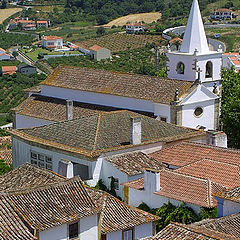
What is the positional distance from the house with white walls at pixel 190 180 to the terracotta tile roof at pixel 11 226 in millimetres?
5974

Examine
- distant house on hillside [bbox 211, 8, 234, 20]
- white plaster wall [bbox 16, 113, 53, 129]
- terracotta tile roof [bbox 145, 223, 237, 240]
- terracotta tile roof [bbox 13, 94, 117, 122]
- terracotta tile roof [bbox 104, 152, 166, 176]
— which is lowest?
distant house on hillside [bbox 211, 8, 234, 20]

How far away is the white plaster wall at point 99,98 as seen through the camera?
34.9 metres

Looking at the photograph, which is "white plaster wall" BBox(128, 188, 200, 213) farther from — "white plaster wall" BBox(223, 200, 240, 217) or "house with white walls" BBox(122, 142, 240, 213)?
"white plaster wall" BBox(223, 200, 240, 217)

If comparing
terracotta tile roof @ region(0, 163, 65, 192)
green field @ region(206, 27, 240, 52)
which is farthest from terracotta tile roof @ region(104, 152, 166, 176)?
green field @ region(206, 27, 240, 52)

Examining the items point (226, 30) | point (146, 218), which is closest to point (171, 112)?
point (146, 218)

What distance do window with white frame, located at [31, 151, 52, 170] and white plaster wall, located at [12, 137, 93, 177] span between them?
0.65ft

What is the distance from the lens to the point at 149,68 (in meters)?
99.9

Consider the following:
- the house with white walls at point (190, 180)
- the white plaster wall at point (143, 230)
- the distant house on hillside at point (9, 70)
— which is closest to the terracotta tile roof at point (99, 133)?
the house with white walls at point (190, 180)

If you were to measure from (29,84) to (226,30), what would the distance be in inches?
2428

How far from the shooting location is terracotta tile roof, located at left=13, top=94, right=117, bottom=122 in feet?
118

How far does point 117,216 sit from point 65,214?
258 cm

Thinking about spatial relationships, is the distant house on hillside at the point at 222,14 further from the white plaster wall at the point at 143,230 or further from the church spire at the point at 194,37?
the white plaster wall at the point at 143,230

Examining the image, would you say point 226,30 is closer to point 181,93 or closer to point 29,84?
point 29,84

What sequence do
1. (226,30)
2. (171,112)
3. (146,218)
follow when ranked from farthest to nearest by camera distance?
(226,30) < (171,112) < (146,218)
